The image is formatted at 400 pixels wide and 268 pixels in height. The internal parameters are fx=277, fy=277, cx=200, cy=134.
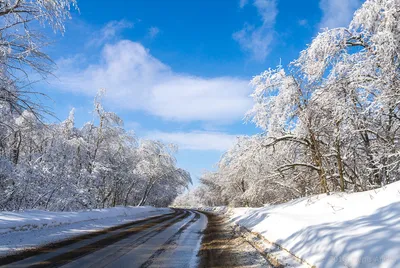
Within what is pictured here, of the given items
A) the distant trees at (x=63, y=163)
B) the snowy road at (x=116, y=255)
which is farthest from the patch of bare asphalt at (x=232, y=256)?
the distant trees at (x=63, y=163)

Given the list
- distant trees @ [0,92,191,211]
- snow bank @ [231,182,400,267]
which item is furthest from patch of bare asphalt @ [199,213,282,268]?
distant trees @ [0,92,191,211]

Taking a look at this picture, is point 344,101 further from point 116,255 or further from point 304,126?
point 116,255

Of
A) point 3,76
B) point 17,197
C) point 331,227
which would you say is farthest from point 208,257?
point 17,197

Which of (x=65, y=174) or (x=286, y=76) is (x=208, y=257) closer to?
(x=286, y=76)

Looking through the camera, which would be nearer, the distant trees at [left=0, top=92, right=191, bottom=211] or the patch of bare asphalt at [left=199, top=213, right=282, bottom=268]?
the patch of bare asphalt at [left=199, top=213, right=282, bottom=268]

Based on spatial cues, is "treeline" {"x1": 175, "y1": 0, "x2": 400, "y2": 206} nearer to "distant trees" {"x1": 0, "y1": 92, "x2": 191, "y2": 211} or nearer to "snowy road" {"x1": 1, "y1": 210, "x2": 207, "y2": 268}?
"snowy road" {"x1": 1, "y1": 210, "x2": 207, "y2": 268}

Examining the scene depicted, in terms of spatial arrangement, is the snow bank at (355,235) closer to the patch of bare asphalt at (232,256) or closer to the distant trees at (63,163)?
the patch of bare asphalt at (232,256)

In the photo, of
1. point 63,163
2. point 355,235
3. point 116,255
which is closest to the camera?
point 355,235

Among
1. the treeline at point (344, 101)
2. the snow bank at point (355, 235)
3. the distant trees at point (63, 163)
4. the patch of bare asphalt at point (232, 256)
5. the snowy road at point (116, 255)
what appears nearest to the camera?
the snow bank at point (355, 235)

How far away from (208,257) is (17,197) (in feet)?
48.4

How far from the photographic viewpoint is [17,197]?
16.4 metres

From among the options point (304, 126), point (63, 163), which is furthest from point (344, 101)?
point (63, 163)

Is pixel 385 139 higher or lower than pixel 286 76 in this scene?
lower

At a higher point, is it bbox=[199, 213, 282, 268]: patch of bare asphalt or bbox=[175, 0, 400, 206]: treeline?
bbox=[175, 0, 400, 206]: treeline
